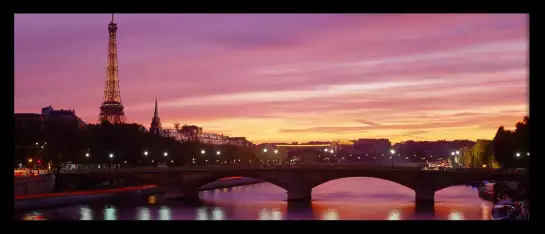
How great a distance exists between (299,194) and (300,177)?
574 millimetres

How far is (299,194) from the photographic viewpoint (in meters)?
20.5

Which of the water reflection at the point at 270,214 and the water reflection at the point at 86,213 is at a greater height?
the water reflection at the point at 86,213

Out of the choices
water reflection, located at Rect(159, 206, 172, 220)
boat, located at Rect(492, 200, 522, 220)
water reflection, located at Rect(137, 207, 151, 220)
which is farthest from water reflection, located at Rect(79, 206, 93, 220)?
boat, located at Rect(492, 200, 522, 220)

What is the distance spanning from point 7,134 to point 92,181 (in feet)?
62.3

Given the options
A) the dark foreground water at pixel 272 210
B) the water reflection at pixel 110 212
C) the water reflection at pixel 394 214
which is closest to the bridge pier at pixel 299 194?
the dark foreground water at pixel 272 210

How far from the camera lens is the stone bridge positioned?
1861 cm

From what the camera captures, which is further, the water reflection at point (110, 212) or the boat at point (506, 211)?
the water reflection at point (110, 212)

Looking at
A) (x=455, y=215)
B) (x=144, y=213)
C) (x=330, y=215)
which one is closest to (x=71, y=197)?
(x=144, y=213)

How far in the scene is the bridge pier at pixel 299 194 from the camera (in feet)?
66.5

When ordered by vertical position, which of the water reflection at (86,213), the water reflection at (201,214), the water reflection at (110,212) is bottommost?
the water reflection at (201,214)

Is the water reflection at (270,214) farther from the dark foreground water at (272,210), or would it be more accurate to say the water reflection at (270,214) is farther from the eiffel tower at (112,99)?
the eiffel tower at (112,99)

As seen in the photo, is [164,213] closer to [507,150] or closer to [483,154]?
[507,150]
